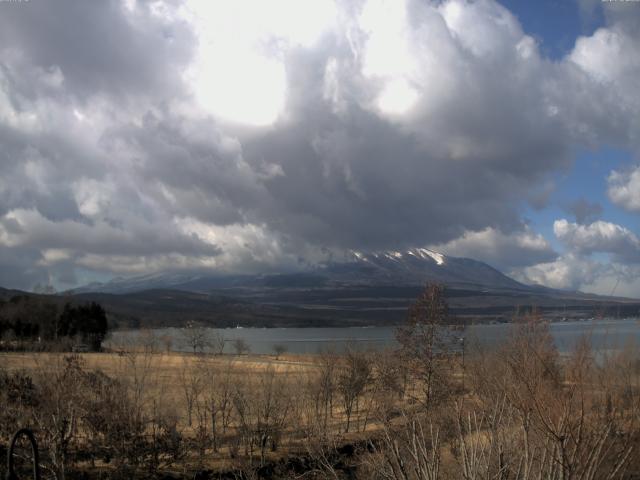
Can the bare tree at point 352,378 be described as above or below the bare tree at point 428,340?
below

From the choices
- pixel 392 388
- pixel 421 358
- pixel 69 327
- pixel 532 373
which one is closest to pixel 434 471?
pixel 532 373

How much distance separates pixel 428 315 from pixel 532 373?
23848 millimetres

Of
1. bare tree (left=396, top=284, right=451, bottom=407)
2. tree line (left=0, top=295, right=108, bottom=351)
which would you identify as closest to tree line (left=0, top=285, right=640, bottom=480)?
bare tree (left=396, top=284, right=451, bottom=407)

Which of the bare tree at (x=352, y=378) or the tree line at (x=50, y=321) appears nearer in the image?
the bare tree at (x=352, y=378)

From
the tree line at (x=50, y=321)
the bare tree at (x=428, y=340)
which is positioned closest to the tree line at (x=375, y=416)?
the bare tree at (x=428, y=340)

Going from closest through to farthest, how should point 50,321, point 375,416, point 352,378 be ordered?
point 375,416 → point 352,378 → point 50,321

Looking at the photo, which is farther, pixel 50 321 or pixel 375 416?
pixel 50 321

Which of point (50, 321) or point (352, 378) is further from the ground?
point (50, 321)

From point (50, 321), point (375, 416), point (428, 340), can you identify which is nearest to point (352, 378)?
point (428, 340)

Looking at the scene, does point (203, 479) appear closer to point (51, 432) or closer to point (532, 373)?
point (51, 432)

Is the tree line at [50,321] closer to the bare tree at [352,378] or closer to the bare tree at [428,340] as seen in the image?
the bare tree at [352,378]

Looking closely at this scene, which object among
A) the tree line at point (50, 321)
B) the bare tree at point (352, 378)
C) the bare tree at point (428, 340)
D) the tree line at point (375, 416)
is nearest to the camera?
the tree line at point (375, 416)

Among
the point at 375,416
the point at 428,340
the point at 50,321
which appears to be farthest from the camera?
the point at 50,321

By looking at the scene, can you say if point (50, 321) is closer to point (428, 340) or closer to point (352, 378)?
point (352, 378)
